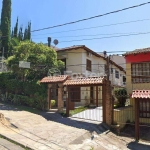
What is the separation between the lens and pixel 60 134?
32.4 ft

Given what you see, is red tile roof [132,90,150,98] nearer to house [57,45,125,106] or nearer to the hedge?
the hedge

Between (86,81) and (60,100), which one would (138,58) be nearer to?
(86,81)

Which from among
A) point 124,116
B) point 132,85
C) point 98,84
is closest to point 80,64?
point 132,85

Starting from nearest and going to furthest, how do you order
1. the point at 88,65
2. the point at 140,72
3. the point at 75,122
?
1. the point at 75,122
2. the point at 140,72
3. the point at 88,65

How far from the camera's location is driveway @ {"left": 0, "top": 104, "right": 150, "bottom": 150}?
844 cm

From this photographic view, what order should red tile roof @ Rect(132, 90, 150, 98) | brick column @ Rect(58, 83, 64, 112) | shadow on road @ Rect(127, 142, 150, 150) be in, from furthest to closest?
brick column @ Rect(58, 83, 64, 112), red tile roof @ Rect(132, 90, 150, 98), shadow on road @ Rect(127, 142, 150, 150)

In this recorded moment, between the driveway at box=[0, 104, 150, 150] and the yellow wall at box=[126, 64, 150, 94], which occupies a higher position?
the yellow wall at box=[126, 64, 150, 94]

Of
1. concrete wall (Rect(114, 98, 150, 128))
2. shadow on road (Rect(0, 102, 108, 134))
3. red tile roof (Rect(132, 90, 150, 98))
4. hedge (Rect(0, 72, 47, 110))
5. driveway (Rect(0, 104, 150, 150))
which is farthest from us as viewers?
hedge (Rect(0, 72, 47, 110))

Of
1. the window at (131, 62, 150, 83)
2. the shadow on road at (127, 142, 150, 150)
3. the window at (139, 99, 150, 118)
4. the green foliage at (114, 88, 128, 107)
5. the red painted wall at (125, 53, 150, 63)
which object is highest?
the red painted wall at (125, 53, 150, 63)

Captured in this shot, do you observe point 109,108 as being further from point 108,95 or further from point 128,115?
point 128,115

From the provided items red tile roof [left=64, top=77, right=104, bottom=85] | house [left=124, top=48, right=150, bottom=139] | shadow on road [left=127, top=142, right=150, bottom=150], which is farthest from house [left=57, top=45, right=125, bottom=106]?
shadow on road [left=127, top=142, right=150, bottom=150]

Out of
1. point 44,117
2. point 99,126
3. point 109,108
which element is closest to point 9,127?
point 44,117

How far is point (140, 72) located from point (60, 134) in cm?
953

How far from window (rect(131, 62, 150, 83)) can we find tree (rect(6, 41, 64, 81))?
24.3 feet
